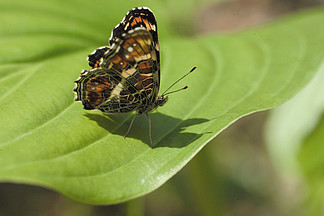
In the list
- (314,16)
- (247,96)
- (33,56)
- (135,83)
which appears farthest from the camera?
(314,16)

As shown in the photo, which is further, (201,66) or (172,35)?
(172,35)

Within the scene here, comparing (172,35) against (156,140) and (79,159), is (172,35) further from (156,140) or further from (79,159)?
(79,159)

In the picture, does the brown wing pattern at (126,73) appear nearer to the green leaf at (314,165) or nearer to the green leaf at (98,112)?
the green leaf at (98,112)

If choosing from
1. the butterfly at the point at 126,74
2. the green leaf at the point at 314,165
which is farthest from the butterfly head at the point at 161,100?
the green leaf at the point at 314,165

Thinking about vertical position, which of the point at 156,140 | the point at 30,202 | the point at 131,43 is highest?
the point at 131,43

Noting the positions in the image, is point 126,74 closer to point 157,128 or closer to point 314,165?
point 157,128

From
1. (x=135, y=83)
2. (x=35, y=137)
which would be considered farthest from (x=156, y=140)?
(x=35, y=137)

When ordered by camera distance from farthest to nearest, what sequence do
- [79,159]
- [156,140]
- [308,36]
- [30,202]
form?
[30,202], [308,36], [156,140], [79,159]

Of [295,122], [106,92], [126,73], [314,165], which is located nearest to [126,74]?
[126,73]
